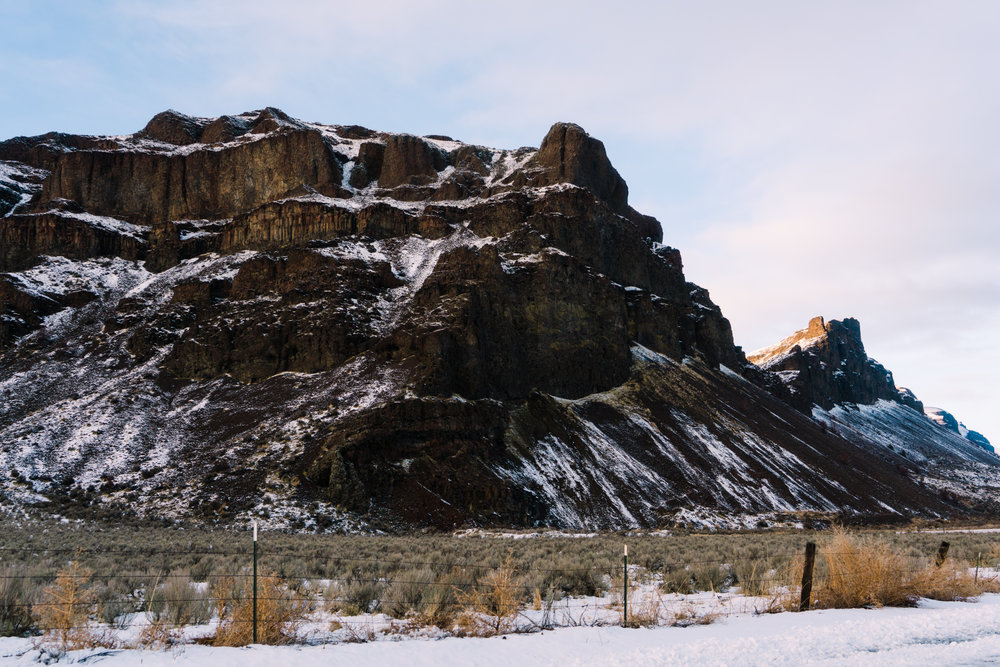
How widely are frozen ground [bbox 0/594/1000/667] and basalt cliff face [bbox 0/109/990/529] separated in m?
27.5

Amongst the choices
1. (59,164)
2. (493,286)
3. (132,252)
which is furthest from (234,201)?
(493,286)

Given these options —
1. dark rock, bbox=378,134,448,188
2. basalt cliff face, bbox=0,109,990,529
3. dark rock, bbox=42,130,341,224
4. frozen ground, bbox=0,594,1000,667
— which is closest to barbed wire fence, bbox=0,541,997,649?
frozen ground, bbox=0,594,1000,667

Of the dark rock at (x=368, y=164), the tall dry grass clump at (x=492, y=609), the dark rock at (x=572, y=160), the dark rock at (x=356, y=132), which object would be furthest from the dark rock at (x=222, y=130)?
the tall dry grass clump at (x=492, y=609)

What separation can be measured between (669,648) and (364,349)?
46169 mm

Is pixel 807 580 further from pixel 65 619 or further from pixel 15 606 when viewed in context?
pixel 15 606

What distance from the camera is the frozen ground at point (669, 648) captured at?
7641 mm

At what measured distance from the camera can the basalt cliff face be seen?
40.2 metres

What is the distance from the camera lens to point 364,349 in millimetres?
52688

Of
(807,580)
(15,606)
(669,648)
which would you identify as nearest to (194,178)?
(15,606)

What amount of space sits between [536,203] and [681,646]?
67.3 meters

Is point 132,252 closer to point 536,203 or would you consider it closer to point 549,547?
point 536,203

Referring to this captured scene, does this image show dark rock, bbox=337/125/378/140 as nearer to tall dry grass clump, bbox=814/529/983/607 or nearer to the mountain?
the mountain

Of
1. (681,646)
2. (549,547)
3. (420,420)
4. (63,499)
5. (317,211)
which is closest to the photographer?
(681,646)

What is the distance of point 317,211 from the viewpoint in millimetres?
69500
